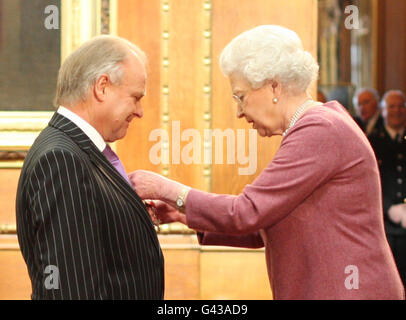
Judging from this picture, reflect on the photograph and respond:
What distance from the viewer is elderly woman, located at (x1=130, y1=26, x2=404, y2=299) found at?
2229 millimetres

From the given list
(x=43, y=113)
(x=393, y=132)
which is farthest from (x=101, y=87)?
(x=393, y=132)

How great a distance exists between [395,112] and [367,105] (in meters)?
1.08

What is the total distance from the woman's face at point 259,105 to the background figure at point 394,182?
2.92 meters

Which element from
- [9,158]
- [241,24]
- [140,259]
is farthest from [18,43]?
[140,259]

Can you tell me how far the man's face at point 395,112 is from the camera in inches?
218

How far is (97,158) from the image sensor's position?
2.12 metres

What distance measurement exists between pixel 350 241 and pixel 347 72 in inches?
506

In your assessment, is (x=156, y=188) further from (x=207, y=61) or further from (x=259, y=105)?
(x=207, y=61)

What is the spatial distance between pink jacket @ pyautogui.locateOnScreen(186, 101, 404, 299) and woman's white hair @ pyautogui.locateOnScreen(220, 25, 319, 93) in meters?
0.15

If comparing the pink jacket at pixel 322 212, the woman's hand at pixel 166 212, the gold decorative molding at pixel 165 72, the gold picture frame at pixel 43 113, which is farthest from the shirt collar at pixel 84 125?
the gold picture frame at pixel 43 113

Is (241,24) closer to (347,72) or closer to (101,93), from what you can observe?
(101,93)

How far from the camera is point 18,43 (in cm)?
409

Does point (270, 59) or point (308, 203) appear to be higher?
point (270, 59)

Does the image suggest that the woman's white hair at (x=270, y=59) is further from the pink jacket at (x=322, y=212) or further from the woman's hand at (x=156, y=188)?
the woman's hand at (x=156, y=188)
